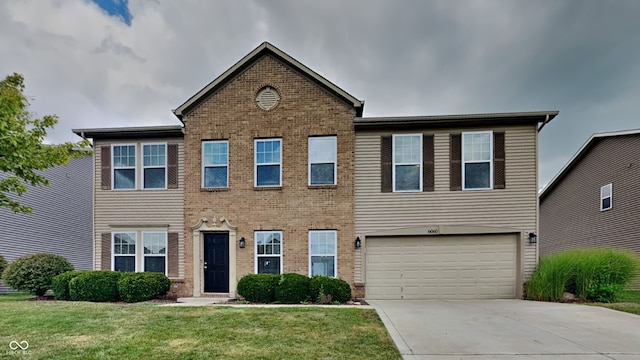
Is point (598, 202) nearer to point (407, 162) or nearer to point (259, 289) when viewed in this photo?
point (407, 162)

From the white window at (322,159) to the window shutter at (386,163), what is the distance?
147 cm

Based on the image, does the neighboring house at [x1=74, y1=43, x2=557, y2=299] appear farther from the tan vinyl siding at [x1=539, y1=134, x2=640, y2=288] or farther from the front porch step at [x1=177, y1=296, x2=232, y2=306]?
the tan vinyl siding at [x1=539, y1=134, x2=640, y2=288]

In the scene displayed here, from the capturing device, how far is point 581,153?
15453 mm

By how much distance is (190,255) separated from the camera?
1092 cm

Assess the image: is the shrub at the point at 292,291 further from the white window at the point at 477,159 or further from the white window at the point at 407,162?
the white window at the point at 477,159

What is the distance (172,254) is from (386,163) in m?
7.48

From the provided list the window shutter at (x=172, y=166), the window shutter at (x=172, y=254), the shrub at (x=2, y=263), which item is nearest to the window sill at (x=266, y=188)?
the window shutter at (x=172, y=166)

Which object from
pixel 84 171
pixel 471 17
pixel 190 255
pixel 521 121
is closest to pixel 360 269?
pixel 190 255

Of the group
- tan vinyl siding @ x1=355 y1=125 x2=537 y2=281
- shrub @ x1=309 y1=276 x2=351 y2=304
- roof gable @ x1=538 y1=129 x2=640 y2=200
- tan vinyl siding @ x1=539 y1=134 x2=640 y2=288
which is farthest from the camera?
roof gable @ x1=538 y1=129 x2=640 y2=200

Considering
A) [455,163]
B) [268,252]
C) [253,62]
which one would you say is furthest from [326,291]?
[253,62]

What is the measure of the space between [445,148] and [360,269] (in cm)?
463

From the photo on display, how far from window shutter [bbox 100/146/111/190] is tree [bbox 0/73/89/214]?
506cm

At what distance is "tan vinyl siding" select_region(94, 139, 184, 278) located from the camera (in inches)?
440

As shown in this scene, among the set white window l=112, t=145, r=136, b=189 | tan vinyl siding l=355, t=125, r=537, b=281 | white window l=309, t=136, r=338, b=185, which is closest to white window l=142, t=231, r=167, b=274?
white window l=112, t=145, r=136, b=189
